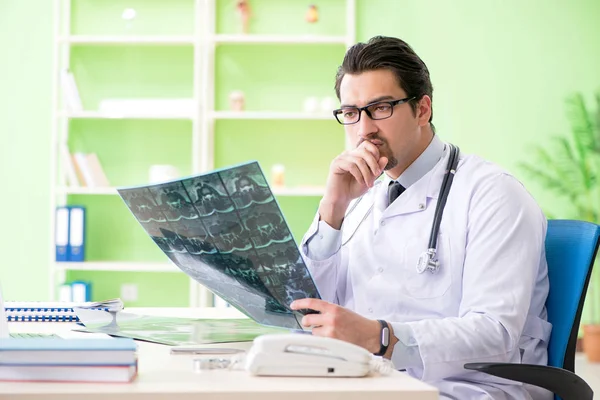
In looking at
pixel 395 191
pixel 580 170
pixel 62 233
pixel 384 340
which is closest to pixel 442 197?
pixel 395 191

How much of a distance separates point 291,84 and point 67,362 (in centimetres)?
393

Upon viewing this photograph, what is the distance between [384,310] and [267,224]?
56cm

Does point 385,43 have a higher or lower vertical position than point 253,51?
lower

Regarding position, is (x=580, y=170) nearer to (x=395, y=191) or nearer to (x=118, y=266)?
(x=118, y=266)

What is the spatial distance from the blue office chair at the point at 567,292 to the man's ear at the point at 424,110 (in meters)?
0.42

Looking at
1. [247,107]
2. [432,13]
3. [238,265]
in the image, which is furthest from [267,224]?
[432,13]

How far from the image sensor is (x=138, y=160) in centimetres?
477

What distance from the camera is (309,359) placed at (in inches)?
40.1

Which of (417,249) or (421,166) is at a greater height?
(421,166)

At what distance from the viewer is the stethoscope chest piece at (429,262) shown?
5.23 ft

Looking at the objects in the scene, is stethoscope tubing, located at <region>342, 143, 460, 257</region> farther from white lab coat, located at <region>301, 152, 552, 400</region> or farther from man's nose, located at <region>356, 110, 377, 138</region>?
man's nose, located at <region>356, 110, 377, 138</region>

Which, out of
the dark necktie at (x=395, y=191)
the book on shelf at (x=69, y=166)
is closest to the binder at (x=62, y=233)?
the book on shelf at (x=69, y=166)

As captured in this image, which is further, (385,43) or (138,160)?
(138,160)

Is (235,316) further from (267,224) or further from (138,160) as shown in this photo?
(138,160)
